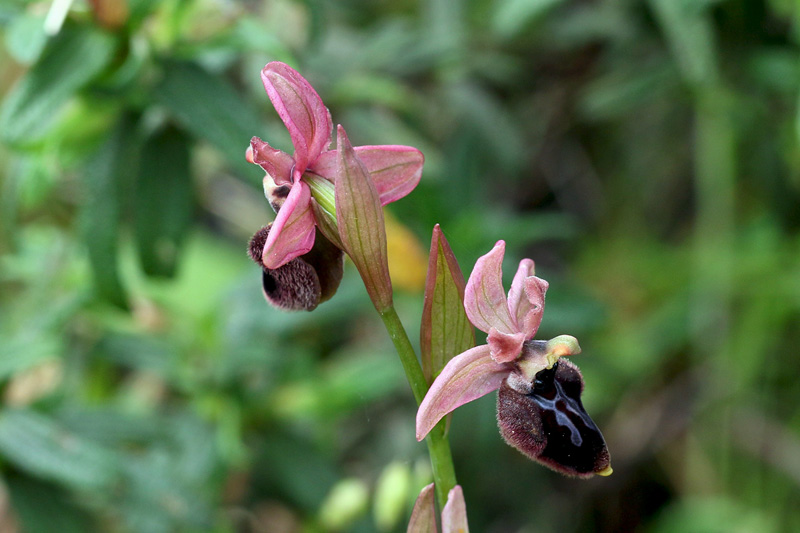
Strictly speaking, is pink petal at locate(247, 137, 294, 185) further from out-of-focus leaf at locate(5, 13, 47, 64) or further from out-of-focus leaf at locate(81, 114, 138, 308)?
out-of-focus leaf at locate(81, 114, 138, 308)

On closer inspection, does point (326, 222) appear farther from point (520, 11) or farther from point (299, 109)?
point (520, 11)

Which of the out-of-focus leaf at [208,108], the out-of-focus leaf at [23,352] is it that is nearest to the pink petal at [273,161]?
the out-of-focus leaf at [208,108]

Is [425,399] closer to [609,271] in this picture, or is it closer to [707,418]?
[707,418]

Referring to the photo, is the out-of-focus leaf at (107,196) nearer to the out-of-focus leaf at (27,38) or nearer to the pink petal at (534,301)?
the out-of-focus leaf at (27,38)

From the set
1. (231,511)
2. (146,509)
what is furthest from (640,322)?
(146,509)

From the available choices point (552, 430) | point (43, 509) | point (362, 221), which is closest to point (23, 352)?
point (43, 509)

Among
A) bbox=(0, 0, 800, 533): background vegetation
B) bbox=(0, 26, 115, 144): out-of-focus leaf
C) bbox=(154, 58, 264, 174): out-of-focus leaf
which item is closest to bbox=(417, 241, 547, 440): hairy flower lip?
bbox=(0, 0, 800, 533): background vegetation
